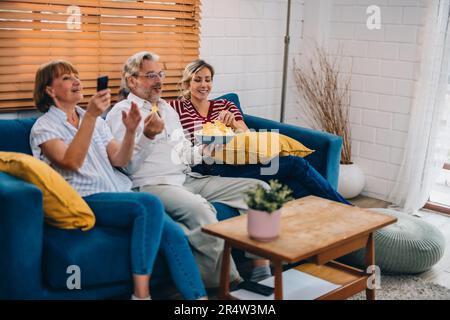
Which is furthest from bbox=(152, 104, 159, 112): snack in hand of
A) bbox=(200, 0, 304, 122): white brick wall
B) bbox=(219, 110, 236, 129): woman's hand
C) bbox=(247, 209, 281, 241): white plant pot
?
bbox=(247, 209, 281, 241): white plant pot

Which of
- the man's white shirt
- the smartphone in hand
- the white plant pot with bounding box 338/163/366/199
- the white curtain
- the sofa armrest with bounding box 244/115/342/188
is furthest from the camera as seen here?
the white plant pot with bounding box 338/163/366/199

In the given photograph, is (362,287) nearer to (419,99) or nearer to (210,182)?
(210,182)

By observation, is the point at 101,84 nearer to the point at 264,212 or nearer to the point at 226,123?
the point at 264,212

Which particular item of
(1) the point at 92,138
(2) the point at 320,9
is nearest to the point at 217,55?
(2) the point at 320,9

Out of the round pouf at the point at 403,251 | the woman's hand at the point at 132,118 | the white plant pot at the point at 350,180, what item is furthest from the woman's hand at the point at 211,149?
the white plant pot at the point at 350,180

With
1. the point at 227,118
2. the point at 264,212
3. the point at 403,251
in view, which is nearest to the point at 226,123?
the point at 227,118

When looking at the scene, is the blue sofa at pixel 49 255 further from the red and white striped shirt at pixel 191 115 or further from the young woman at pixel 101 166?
the red and white striped shirt at pixel 191 115

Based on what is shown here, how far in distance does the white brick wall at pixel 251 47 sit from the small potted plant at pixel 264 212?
1947 mm

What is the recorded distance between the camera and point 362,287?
2670 mm

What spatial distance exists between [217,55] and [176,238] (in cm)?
191

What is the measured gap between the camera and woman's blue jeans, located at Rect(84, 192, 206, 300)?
241 centimetres

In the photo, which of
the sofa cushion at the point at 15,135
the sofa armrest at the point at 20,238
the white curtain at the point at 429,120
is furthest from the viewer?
the white curtain at the point at 429,120

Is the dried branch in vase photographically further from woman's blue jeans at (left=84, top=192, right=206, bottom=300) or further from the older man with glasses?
woman's blue jeans at (left=84, top=192, right=206, bottom=300)

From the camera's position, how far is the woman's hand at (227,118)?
3.47m
